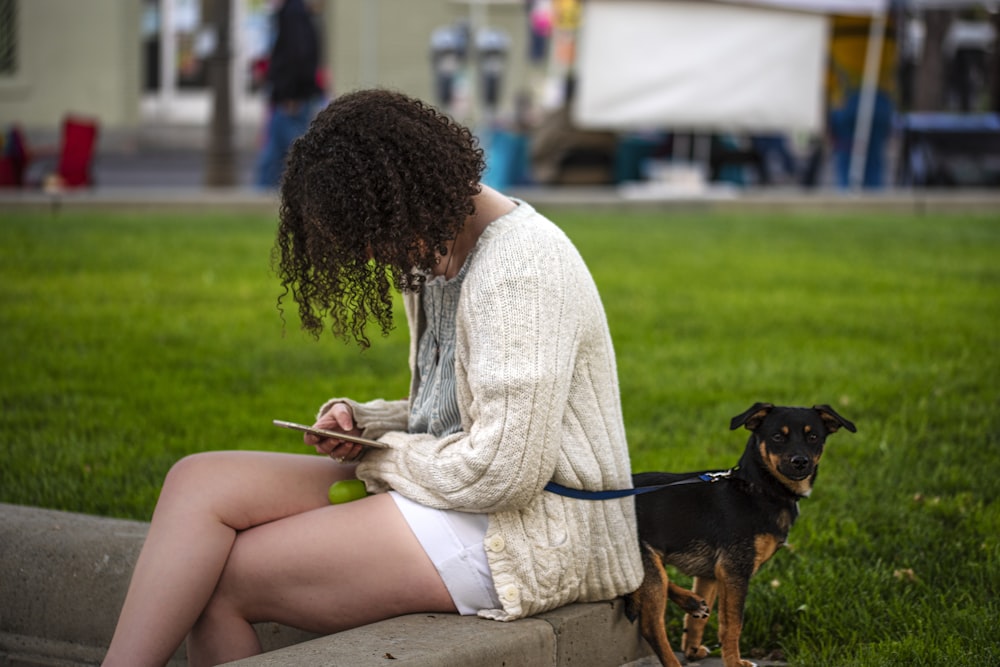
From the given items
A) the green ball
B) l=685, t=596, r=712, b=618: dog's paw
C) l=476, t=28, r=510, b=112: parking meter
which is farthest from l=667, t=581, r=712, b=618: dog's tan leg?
l=476, t=28, r=510, b=112: parking meter

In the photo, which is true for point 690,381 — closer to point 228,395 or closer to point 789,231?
point 228,395

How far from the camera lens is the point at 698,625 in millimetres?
3059

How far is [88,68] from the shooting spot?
23844 millimetres

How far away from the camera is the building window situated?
23.7 meters

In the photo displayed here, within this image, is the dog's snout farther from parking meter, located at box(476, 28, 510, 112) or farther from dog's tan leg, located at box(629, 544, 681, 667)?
parking meter, located at box(476, 28, 510, 112)

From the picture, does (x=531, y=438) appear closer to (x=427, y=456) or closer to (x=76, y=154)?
(x=427, y=456)

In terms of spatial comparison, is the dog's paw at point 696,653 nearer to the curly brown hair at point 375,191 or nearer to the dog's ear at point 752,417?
the dog's ear at point 752,417

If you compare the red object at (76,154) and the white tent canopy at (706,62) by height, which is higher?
the white tent canopy at (706,62)

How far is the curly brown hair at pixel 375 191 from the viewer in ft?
8.68

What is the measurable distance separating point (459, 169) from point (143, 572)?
3.31ft

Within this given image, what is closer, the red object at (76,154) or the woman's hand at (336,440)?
the woman's hand at (336,440)

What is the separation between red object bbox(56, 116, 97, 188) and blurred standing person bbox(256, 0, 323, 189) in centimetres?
162

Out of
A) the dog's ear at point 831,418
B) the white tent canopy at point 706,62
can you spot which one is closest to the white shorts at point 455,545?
the dog's ear at point 831,418

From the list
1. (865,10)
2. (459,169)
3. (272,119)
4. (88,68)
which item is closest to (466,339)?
(459,169)
